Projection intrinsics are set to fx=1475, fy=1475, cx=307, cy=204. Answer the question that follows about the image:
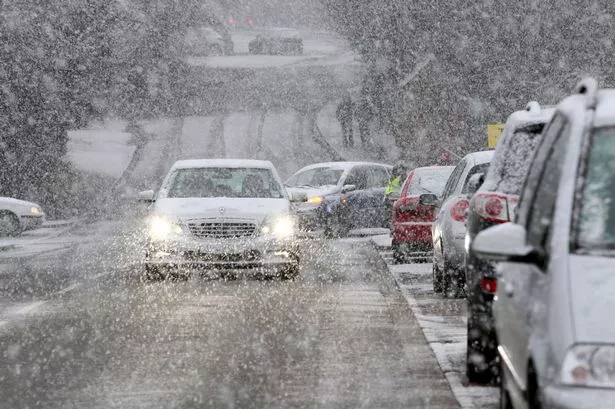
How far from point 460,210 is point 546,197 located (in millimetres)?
8242

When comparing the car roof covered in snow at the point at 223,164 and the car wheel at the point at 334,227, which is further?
the car wheel at the point at 334,227

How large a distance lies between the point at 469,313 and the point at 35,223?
21831 millimetres

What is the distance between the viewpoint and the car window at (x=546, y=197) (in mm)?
5742

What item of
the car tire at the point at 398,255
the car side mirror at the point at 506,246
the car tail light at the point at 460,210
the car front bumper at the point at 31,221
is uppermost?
the car side mirror at the point at 506,246

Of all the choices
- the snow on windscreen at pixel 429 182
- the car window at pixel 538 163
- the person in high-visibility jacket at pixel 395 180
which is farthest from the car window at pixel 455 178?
the person in high-visibility jacket at pixel 395 180

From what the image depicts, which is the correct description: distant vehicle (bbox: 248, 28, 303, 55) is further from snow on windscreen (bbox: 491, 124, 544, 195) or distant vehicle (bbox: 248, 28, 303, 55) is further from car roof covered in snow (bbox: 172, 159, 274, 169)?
snow on windscreen (bbox: 491, 124, 544, 195)

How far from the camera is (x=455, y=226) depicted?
14219mm

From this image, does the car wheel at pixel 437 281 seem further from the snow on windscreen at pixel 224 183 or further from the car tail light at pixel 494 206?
the car tail light at pixel 494 206

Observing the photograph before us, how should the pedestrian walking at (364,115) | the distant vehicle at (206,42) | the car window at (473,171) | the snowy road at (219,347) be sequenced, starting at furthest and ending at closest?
the distant vehicle at (206,42), the pedestrian walking at (364,115), the car window at (473,171), the snowy road at (219,347)

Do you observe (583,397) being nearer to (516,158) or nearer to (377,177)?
(516,158)

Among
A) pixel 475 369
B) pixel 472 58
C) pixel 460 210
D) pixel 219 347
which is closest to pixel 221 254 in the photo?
pixel 460 210

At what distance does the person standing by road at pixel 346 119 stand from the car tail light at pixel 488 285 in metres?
41.7

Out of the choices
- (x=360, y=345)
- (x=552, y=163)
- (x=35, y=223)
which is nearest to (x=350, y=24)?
(x=35, y=223)

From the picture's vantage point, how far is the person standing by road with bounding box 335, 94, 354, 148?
5103 centimetres
